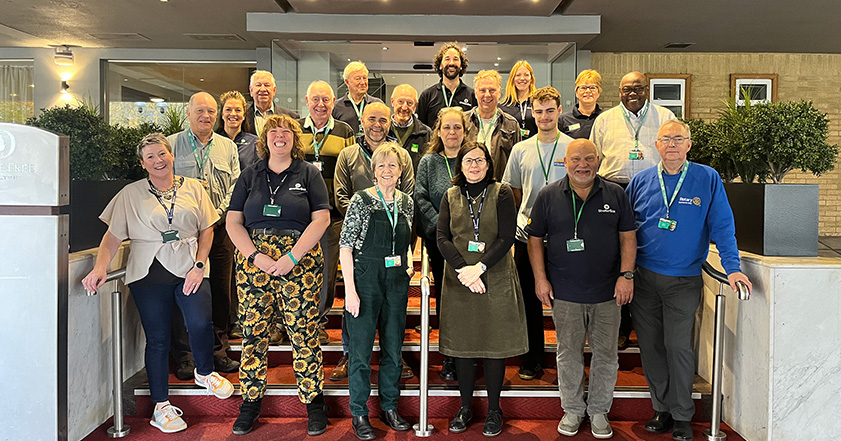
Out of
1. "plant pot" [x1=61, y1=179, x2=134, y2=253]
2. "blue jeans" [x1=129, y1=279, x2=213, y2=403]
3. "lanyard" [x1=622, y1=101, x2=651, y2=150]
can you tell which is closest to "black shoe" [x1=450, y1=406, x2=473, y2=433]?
"blue jeans" [x1=129, y1=279, x2=213, y2=403]

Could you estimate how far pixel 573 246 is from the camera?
3.29 meters

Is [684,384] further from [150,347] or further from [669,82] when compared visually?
[669,82]

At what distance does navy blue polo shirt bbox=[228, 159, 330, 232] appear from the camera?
3248mm

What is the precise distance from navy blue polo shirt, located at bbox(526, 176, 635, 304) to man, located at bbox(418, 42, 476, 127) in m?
1.79

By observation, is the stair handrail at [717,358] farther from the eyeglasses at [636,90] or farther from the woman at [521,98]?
the woman at [521,98]

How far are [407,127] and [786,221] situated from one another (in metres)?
2.48

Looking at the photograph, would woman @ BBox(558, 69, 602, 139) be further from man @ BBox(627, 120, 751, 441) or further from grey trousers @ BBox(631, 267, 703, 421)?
grey trousers @ BBox(631, 267, 703, 421)

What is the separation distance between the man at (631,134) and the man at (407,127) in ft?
4.22

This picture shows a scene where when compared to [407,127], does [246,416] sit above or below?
below

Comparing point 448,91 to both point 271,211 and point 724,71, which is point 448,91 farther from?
point 724,71

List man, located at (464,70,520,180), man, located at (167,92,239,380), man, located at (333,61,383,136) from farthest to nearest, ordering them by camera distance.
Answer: man, located at (333,61,383,136) → man, located at (464,70,520,180) → man, located at (167,92,239,380)

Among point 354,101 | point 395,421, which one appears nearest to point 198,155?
point 354,101

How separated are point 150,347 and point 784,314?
3.54 m

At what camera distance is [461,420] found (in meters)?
3.42
